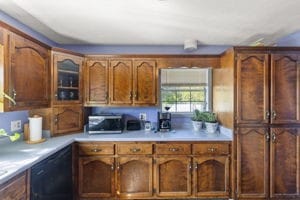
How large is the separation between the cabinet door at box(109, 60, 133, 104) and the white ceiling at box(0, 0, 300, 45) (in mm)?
382

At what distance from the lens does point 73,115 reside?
2.92 m

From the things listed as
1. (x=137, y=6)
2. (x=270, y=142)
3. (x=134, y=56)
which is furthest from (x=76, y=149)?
(x=270, y=142)

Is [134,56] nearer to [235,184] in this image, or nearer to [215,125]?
[215,125]

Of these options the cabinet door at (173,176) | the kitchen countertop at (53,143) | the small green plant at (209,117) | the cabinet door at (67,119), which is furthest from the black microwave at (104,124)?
the small green plant at (209,117)

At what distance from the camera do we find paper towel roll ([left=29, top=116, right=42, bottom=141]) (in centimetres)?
240

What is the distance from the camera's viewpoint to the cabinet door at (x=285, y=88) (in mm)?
2531

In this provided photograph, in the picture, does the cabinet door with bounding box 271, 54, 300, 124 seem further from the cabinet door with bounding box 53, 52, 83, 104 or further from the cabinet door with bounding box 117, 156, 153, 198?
the cabinet door with bounding box 53, 52, 83, 104

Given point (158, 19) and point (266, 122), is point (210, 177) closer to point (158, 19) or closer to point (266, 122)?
point (266, 122)

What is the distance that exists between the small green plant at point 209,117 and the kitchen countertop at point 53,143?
184mm

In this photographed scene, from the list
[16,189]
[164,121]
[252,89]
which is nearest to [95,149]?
[164,121]

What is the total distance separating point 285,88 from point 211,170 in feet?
4.47

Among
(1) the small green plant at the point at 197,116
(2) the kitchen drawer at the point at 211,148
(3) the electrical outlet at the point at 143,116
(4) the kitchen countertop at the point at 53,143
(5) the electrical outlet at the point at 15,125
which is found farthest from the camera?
(3) the electrical outlet at the point at 143,116

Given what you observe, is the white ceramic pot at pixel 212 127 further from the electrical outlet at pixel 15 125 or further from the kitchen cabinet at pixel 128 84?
the electrical outlet at pixel 15 125

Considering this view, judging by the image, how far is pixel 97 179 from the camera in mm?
2654
